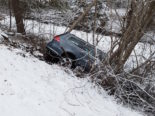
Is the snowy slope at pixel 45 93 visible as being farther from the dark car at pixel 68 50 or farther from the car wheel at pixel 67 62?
the dark car at pixel 68 50

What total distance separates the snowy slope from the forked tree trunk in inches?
51.7

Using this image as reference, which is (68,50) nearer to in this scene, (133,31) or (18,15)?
(133,31)

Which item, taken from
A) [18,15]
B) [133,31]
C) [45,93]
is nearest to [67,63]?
[133,31]

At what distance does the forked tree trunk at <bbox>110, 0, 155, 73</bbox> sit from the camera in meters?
7.71

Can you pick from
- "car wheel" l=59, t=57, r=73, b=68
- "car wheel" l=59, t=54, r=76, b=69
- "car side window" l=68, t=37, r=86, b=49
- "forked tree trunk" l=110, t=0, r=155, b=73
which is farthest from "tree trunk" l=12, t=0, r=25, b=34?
"forked tree trunk" l=110, t=0, r=155, b=73

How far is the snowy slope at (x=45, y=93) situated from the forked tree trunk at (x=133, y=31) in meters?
1.31

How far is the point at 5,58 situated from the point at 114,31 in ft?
12.3

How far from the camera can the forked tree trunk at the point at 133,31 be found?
7707mm

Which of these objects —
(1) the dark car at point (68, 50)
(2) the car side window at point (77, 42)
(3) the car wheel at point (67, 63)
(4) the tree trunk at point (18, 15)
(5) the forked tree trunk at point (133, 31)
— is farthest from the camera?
(4) the tree trunk at point (18, 15)

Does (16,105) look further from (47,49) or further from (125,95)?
(47,49)

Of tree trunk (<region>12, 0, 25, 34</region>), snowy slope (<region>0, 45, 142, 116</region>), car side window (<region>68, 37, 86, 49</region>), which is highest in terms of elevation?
tree trunk (<region>12, 0, 25, 34</region>)

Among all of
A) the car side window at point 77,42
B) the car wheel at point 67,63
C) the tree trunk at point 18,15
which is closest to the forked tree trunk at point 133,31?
the car wheel at point 67,63

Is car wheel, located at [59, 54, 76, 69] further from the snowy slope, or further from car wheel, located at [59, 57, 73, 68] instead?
the snowy slope

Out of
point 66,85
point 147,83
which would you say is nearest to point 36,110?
point 66,85
